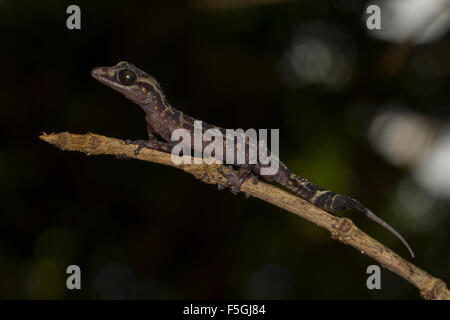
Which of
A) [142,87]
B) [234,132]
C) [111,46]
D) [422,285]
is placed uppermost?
[111,46]

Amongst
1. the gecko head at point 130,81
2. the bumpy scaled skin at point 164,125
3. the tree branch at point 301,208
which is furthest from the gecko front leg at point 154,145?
the gecko head at point 130,81

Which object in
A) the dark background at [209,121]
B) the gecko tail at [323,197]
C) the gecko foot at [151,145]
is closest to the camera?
the gecko foot at [151,145]

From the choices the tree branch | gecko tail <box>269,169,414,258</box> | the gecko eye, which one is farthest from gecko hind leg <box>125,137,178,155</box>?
gecko tail <box>269,169,414,258</box>

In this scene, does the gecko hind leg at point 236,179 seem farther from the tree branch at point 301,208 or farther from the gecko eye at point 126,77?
the gecko eye at point 126,77

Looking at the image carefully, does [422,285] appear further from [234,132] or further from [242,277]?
[242,277]

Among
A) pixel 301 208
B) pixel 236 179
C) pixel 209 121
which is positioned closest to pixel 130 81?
pixel 236 179

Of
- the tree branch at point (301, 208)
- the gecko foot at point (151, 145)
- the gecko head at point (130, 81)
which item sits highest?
the gecko head at point (130, 81)

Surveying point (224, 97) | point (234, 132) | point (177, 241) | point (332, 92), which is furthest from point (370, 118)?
point (177, 241)
